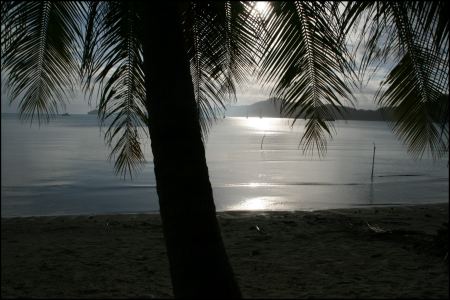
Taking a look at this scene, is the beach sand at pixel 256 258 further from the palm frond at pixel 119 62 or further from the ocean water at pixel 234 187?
the ocean water at pixel 234 187

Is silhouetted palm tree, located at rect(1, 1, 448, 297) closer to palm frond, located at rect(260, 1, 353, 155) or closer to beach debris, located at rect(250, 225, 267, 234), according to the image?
palm frond, located at rect(260, 1, 353, 155)

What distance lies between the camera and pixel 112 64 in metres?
4.03

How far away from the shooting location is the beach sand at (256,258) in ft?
16.8

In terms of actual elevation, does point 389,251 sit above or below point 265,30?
below

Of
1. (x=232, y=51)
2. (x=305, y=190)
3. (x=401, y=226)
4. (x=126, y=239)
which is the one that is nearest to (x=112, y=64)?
(x=232, y=51)

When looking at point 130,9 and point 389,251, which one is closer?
point 130,9

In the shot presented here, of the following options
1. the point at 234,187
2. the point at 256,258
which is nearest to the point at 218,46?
the point at 256,258

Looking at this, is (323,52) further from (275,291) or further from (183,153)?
(275,291)

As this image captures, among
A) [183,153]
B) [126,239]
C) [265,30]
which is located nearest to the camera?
[183,153]

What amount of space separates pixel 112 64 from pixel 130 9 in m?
0.56

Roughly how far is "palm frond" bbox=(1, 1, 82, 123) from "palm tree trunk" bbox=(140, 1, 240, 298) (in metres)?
1.27

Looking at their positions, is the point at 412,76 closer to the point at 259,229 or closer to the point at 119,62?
the point at 119,62

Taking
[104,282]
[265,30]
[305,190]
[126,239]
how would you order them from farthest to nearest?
[305,190] < [126,239] < [104,282] < [265,30]

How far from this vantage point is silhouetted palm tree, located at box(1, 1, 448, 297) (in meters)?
2.59
